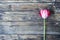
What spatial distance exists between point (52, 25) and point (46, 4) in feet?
0.76

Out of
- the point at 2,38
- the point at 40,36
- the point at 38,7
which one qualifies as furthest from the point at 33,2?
the point at 2,38

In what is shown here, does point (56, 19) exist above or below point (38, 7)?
below

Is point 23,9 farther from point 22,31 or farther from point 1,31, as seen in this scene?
point 1,31

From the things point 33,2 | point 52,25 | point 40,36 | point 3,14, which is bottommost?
point 40,36

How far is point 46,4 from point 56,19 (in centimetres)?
19

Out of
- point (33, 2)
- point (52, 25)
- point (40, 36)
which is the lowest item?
point (40, 36)

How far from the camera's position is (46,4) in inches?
62.1

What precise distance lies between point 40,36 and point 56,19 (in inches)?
9.8

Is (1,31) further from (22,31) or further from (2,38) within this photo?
(22,31)

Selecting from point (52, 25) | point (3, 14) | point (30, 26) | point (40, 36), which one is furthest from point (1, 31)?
point (52, 25)

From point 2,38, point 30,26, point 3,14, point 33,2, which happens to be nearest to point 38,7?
point 33,2

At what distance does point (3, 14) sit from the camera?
5.31 ft

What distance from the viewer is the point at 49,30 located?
161cm

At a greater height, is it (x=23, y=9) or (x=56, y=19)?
(x=23, y=9)
